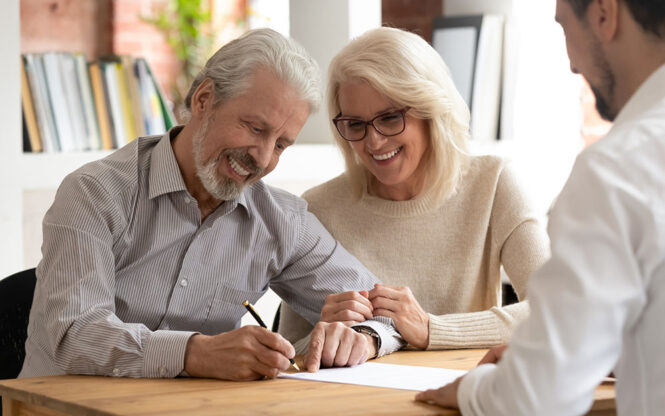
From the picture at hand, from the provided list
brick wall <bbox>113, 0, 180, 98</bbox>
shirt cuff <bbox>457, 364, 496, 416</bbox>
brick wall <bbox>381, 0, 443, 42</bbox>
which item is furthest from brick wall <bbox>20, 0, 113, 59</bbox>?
shirt cuff <bbox>457, 364, 496, 416</bbox>

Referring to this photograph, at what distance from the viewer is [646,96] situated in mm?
1177

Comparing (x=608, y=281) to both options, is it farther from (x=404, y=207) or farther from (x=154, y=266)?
(x=404, y=207)

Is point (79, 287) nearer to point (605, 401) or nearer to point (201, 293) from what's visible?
point (201, 293)

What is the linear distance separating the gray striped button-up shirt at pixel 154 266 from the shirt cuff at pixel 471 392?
650mm

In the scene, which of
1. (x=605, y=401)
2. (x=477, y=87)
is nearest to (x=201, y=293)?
(x=605, y=401)

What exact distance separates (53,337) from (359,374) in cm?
62

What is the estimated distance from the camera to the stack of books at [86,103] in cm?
327

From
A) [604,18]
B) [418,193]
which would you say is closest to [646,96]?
[604,18]

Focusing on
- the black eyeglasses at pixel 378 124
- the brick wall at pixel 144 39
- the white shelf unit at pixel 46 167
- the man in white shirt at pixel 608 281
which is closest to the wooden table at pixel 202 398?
the man in white shirt at pixel 608 281

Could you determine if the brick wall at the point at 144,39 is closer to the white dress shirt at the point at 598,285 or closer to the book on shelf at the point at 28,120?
the book on shelf at the point at 28,120

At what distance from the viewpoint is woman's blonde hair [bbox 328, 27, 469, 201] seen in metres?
2.44

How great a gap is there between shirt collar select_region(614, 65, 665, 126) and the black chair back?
5.24ft

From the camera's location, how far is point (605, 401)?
5.04ft

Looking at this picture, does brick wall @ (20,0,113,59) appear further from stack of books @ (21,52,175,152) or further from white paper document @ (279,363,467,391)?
white paper document @ (279,363,467,391)
